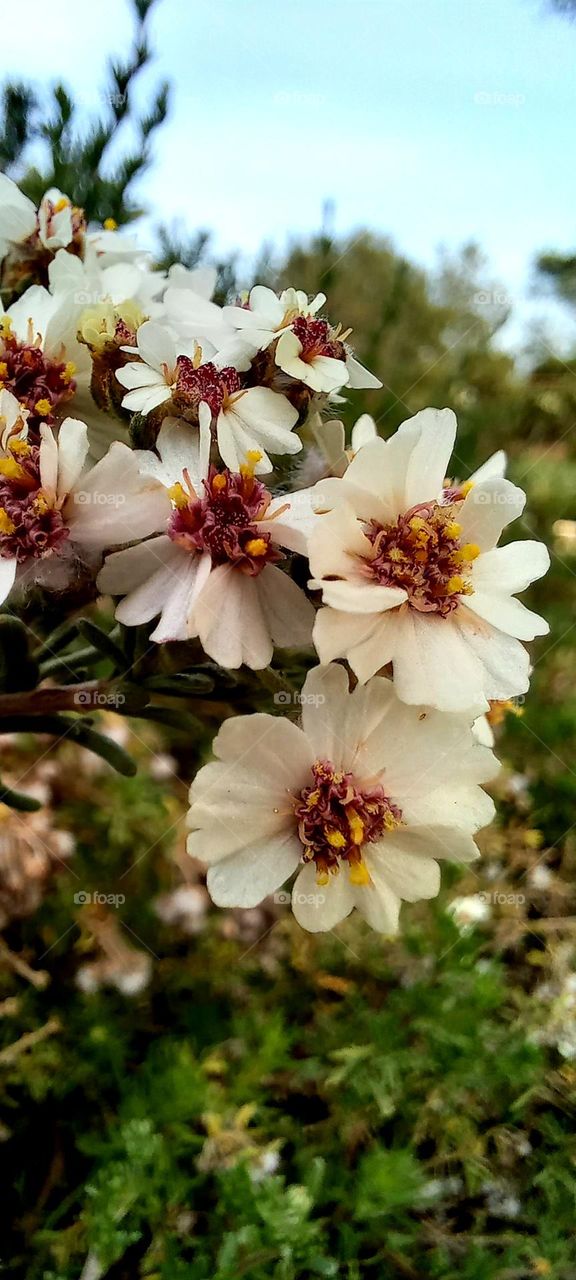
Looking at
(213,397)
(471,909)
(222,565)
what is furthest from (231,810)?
(471,909)

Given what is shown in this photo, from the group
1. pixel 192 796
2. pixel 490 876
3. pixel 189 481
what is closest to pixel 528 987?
pixel 490 876

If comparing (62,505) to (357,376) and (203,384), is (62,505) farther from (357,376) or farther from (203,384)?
(357,376)

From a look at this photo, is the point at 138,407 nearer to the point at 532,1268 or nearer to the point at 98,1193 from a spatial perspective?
the point at 98,1193

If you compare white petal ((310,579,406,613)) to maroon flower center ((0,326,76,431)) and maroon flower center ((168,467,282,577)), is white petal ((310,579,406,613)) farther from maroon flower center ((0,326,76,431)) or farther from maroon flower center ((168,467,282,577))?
maroon flower center ((0,326,76,431))

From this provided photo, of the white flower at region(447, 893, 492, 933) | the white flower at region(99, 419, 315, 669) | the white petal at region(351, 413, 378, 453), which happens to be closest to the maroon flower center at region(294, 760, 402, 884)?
the white flower at region(99, 419, 315, 669)

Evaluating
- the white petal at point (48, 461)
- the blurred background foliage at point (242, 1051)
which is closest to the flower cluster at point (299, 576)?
the white petal at point (48, 461)

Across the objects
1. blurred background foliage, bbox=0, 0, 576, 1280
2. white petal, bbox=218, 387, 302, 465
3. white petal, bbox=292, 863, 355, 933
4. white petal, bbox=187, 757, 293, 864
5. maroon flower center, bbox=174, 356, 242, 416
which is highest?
maroon flower center, bbox=174, 356, 242, 416
